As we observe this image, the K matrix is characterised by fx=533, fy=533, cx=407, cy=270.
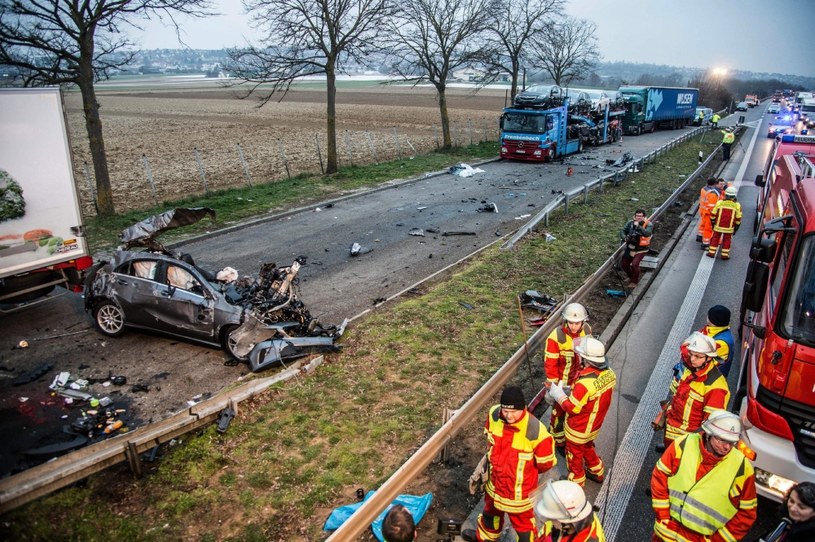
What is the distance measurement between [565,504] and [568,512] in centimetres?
5

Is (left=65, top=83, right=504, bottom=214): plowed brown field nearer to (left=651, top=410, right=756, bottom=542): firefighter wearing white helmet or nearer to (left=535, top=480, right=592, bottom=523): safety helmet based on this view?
(left=535, top=480, right=592, bottom=523): safety helmet

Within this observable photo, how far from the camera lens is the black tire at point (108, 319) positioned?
8680mm

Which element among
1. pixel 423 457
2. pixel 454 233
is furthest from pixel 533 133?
pixel 423 457

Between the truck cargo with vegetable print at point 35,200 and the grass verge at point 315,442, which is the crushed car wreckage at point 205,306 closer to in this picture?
the grass verge at point 315,442

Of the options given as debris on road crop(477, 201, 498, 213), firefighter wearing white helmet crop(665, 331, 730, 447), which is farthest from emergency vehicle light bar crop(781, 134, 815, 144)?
firefighter wearing white helmet crop(665, 331, 730, 447)

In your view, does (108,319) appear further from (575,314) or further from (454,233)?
(454,233)

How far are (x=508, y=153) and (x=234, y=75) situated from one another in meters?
13.7

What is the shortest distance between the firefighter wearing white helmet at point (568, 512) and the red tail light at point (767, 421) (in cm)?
267

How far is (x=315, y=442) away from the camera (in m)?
6.13

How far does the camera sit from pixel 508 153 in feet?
89.0

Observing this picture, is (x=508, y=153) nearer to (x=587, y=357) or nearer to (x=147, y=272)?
(x=147, y=272)

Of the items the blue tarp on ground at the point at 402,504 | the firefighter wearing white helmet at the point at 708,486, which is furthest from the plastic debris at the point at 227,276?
the firefighter wearing white helmet at the point at 708,486

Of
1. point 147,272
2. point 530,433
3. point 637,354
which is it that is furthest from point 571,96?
point 530,433

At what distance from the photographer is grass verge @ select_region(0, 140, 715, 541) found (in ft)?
16.1
